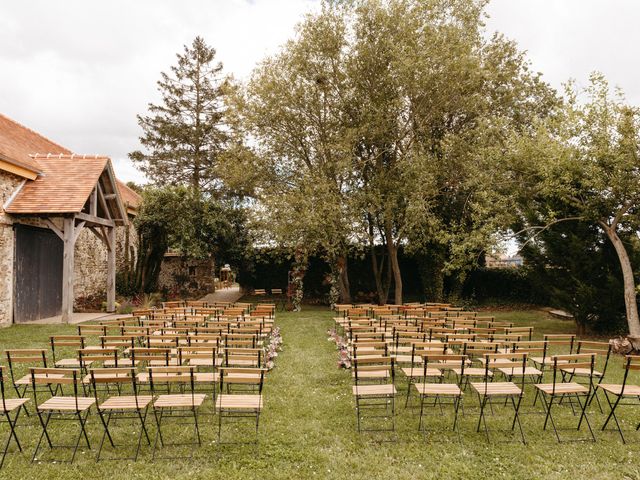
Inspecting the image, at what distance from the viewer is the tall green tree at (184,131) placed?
31984 millimetres

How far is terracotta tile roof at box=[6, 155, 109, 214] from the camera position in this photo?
13.2 m

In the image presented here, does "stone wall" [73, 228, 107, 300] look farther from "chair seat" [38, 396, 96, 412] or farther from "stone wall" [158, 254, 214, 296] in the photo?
"chair seat" [38, 396, 96, 412]

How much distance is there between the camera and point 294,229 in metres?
16.3

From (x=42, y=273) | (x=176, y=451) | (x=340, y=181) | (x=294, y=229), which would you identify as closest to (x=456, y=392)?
(x=176, y=451)

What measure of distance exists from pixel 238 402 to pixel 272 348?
454cm

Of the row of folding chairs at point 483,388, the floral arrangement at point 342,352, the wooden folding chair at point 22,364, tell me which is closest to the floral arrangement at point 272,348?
the floral arrangement at point 342,352

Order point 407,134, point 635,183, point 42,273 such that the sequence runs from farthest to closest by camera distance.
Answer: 1. point 407,134
2. point 42,273
3. point 635,183

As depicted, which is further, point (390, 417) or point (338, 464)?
point (390, 417)

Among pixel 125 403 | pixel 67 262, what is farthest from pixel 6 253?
pixel 125 403

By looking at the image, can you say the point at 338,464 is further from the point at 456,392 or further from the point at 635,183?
the point at 635,183

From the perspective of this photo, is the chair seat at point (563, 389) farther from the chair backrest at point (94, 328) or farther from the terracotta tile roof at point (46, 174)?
the terracotta tile roof at point (46, 174)

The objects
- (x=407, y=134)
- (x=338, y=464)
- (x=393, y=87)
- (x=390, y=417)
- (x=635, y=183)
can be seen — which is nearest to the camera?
(x=338, y=464)

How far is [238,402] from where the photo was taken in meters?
5.08

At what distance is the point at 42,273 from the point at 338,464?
14015 millimetres
